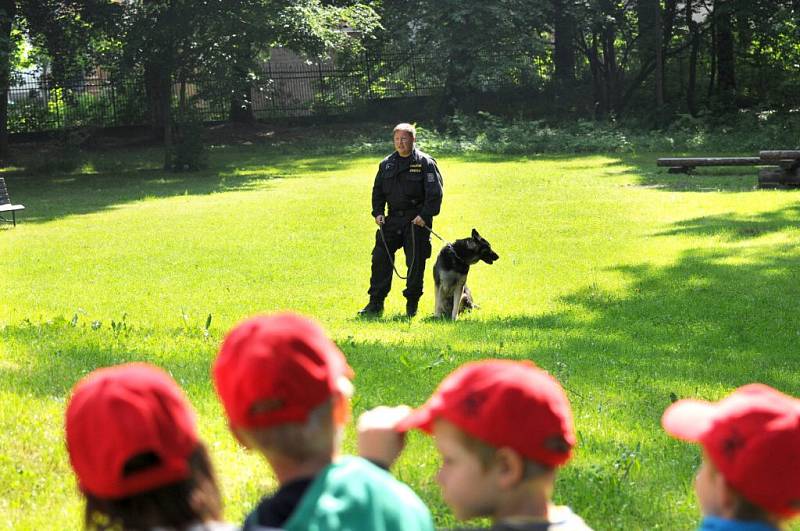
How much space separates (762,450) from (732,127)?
39.3 meters

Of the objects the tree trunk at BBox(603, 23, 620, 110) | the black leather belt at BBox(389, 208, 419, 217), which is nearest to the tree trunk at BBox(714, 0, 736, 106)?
the tree trunk at BBox(603, 23, 620, 110)

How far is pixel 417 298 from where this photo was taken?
14508 mm

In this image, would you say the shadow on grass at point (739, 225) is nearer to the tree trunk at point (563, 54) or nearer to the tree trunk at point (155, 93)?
the tree trunk at point (155, 93)

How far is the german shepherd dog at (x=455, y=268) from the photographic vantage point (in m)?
13.6

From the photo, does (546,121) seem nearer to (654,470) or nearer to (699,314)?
(699,314)

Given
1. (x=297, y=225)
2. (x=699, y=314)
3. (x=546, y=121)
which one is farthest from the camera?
A: (x=546, y=121)

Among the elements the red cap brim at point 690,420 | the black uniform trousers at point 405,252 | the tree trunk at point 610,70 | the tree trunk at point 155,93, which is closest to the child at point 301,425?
the red cap brim at point 690,420

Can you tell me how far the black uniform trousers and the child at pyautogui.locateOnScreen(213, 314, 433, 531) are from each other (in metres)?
11.1

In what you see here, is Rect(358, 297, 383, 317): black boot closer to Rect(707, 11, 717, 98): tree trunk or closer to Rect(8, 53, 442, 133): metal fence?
Rect(8, 53, 442, 133): metal fence

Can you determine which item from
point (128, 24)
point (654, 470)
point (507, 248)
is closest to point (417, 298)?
Answer: point (507, 248)

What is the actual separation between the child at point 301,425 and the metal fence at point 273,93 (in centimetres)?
4139

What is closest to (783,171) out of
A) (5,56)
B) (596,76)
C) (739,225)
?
(739,225)

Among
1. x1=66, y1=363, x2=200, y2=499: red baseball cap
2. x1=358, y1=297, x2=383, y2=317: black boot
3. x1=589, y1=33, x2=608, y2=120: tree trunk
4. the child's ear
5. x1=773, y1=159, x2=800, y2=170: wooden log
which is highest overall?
x1=589, y1=33, x2=608, y2=120: tree trunk

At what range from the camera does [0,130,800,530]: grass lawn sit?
20.9 feet
